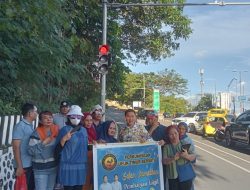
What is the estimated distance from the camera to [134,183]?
637 centimetres

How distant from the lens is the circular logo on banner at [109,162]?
6.09 metres

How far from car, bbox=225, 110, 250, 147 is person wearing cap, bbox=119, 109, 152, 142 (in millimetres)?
12532

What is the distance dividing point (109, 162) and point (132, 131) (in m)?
0.80

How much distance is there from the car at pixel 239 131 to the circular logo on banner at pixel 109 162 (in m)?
13.2

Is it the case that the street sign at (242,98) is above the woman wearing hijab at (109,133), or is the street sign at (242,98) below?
above

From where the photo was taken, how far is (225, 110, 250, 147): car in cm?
1856

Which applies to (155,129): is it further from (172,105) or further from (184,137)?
(172,105)

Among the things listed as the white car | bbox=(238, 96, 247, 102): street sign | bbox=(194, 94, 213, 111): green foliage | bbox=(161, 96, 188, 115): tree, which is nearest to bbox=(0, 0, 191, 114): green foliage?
the white car

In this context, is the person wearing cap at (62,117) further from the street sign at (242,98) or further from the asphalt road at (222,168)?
the street sign at (242,98)

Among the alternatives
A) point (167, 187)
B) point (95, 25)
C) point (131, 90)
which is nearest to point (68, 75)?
point (95, 25)

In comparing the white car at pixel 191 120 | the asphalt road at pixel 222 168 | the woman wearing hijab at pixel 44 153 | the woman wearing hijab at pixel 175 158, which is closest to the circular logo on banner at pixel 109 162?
the woman wearing hijab at pixel 44 153

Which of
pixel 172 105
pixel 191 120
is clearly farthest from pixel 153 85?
pixel 191 120

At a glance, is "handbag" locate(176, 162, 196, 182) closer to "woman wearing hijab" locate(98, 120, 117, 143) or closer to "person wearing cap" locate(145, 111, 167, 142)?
"person wearing cap" locate(145, 111, 167, 142)

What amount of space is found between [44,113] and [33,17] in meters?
2.06
